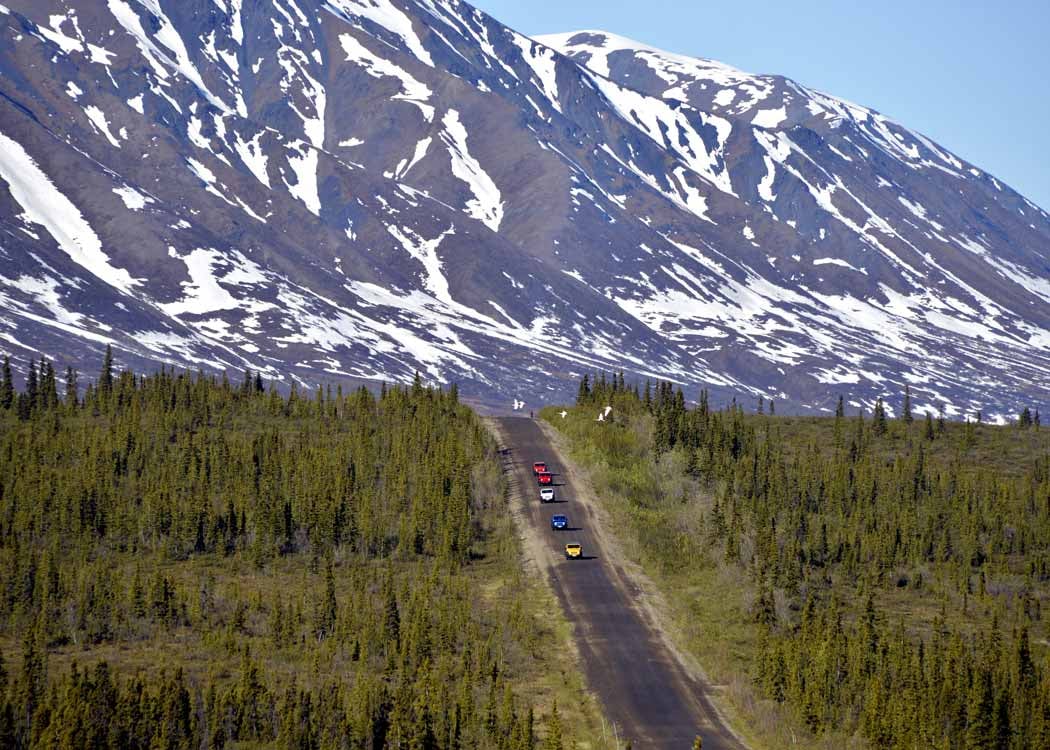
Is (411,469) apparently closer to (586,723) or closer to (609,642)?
(609,642)

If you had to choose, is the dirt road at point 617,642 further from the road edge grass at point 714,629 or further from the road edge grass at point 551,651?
the road edge grass at point 714,629

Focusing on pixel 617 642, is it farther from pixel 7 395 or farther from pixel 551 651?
pixel 7 395

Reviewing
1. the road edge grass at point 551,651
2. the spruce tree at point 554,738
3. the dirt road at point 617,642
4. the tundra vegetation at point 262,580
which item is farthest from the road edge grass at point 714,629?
the spruce tree at point 554,738

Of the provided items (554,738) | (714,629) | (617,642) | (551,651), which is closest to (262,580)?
(551,651)

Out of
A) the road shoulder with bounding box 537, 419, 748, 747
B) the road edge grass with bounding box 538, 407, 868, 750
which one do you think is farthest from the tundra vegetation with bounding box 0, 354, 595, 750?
the road edge grass with bounding box 538, 407, 868, 750

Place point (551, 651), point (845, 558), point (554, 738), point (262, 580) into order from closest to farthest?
point (554, 738) < point (551, 651) < point (262, 580) < point (845, 558)

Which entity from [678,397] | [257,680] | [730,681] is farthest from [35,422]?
[730,681]

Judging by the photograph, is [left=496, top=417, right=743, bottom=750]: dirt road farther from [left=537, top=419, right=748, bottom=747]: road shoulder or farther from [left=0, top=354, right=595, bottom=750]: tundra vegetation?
[left=0, top=354, right=595, bottom=750]: tundra vegetation
